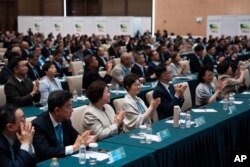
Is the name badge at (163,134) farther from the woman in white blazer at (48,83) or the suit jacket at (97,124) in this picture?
the woman in white blazer at (48,83)

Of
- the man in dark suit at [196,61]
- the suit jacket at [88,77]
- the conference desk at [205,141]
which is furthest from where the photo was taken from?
the man in dark suit at [196,61]

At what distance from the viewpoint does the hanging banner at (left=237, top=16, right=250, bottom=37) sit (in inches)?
688

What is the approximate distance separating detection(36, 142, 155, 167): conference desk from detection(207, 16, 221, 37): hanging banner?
614 inches

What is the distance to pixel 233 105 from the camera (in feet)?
16.8

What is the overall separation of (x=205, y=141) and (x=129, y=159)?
122 centimetres

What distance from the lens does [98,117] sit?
3846 millimetres

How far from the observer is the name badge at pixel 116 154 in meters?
2.99

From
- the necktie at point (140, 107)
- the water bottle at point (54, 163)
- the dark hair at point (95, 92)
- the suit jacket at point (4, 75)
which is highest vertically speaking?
the dark hair at point (95, 92)

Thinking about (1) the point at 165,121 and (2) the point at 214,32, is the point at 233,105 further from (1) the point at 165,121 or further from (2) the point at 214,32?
(2) the point at 214,32

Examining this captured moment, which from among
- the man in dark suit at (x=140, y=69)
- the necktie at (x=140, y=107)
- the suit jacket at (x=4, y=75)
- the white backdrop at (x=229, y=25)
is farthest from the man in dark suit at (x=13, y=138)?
the white backdrop at (x=229, y=25)

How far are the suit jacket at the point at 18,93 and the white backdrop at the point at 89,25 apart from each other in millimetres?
13687

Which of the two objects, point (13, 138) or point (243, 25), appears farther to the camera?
point (243, 25)

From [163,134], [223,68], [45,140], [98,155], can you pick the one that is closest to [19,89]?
[45,140]

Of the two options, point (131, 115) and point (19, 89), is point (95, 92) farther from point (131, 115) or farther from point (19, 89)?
point (19, 89)
